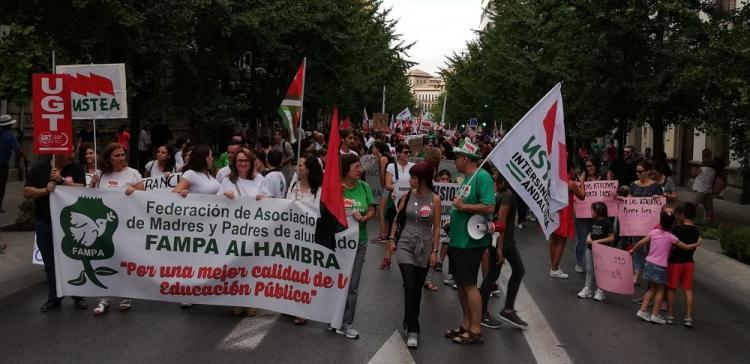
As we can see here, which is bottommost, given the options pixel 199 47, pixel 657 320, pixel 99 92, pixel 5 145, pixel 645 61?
pixel 657 320

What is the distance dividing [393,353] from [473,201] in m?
1.46

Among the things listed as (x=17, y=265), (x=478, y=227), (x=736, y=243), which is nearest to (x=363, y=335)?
(x=478, y=227)

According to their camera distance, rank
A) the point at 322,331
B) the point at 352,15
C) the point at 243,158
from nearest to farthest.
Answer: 1. the point at 322,331
2. the point at 243,158
3. the point at 352,15

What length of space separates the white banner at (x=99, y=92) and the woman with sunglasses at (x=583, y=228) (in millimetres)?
6216

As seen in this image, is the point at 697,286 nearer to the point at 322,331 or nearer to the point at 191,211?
the point at 322,331

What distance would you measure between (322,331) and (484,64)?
3908cm

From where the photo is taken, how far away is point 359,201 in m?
7.33

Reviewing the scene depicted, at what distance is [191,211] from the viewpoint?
25.7 ft

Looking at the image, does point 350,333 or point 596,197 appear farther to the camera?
point 596,197

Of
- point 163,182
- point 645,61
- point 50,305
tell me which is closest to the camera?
point 50,305

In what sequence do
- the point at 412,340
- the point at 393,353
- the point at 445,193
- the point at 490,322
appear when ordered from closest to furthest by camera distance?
the point at 393,353
the point at 412,340
the point at 490,322
the point at 445,193

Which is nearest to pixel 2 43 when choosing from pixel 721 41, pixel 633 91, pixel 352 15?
pixel 721 41

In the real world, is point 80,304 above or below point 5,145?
below

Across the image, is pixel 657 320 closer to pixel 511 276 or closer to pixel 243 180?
pixel 511 276
